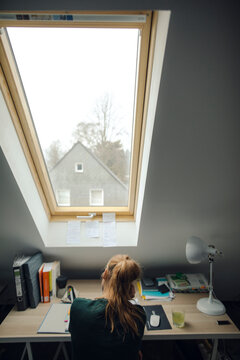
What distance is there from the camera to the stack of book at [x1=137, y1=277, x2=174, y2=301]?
203 centimetres

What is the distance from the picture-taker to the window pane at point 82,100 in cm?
155

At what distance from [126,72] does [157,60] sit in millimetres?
419

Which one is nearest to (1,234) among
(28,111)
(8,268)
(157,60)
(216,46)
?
(8,268)

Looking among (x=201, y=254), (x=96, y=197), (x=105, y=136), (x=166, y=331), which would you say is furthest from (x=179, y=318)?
(x=105, y=136)

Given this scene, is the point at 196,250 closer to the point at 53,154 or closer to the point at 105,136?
the point at 105,136

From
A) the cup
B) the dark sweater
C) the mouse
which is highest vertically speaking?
the dark sweater

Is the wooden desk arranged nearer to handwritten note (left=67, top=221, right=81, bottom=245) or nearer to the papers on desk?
the papers on desk

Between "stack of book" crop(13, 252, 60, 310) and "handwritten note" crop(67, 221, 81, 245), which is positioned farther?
"handwritten note" crop(67, 221, 81, 245)

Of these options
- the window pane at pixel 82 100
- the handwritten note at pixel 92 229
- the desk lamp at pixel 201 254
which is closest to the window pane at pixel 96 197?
the window pane at pixel 82 100

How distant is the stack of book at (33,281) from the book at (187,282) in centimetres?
105

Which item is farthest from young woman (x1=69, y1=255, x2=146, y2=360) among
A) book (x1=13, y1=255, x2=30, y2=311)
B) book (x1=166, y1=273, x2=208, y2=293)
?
book (x1=166, y1=273, x2=208, y2=293)

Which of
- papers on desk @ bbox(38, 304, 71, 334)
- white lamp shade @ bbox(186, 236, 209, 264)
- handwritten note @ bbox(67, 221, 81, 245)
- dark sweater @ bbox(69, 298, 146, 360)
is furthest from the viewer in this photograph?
handwritten note @ bbox(67, 221, 81, 245)

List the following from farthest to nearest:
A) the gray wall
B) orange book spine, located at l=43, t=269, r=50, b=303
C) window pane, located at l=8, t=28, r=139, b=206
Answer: orange book spine, located at l=43, t=269, r=50, b=303 → window pane, located at l=8, t=28, r=139, b=206 → the gray wall

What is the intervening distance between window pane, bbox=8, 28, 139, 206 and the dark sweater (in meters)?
1.19
